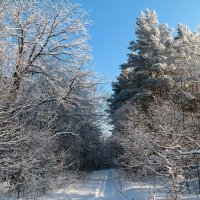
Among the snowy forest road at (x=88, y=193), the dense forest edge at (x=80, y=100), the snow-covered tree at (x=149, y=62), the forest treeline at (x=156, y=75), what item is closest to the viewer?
the dense forest edge at (x=80, y=100)

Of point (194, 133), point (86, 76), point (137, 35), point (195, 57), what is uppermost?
point (137, 35)

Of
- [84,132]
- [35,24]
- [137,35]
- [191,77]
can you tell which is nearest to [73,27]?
[35,24]

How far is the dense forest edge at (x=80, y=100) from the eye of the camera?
13.4 m

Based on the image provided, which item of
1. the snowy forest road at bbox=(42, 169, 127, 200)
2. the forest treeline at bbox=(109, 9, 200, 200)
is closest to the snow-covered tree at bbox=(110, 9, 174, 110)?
the forest treeline at bbox=(109, 9, 200, 200)

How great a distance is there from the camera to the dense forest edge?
1345 centimetres

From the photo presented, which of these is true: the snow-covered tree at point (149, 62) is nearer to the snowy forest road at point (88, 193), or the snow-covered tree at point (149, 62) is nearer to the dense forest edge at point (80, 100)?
the dense forest edge at point (80, 100)

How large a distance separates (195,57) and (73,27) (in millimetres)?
14588

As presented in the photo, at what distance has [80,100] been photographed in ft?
63.3

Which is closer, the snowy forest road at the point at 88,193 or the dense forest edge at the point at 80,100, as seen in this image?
the dense forest edge at the point at 80,100

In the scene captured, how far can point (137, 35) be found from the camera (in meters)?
33.7

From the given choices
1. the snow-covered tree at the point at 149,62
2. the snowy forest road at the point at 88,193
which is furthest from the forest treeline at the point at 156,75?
the snowy forest road at the point at 88,193

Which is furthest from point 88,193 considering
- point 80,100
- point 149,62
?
point 149,62

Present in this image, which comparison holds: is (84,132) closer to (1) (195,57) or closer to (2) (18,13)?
(1) (195,57)

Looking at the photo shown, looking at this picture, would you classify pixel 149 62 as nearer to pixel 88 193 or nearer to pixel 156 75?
pixel 156 75
